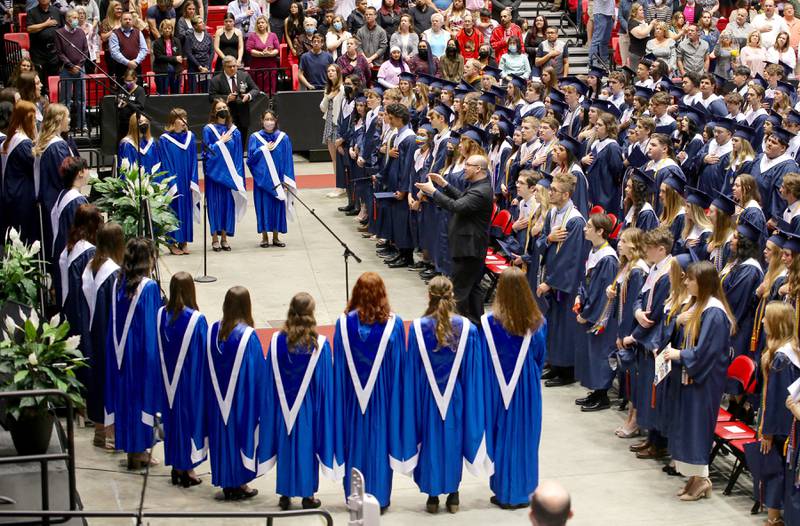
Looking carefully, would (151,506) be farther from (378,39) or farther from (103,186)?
(378,39)

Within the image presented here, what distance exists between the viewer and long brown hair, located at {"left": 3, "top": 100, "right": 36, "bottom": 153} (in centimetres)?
1219

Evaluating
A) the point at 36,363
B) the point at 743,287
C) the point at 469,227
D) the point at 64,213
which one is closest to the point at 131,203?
the point at 64,213

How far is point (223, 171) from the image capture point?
1656cm

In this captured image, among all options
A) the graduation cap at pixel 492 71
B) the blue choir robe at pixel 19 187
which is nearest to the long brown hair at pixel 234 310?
the blue choir robe at pixel 19 187

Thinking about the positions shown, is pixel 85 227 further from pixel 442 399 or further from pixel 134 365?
pixel 442 399

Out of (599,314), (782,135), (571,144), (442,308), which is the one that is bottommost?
(599,314)

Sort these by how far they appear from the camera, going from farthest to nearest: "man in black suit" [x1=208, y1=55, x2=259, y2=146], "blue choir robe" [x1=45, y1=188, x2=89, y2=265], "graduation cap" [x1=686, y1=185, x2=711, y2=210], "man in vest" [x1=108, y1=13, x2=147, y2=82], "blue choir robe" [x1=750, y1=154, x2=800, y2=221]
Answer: "man in vest" [x1=108, y1=13, x2=147, y2=82] < "man in black suit" [x1=208, y1=55, x2=259, y2=146] < "blue choir robe" [x1=750, y1=154, x2=800, y2=221] < "graduation cap" [x1=686, y1=185, x2=711, y2=210] < "blue choir robe" [x1=45, y1=188, x2=89, y2=265]

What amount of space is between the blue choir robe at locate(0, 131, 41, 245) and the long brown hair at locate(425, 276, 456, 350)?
5.23 m

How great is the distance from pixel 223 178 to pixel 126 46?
6.20 meters

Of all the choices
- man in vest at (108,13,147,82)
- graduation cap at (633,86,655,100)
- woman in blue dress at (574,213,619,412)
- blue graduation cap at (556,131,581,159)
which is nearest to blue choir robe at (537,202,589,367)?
woman in blue dress at (574,213,619,412)

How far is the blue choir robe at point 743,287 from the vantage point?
1075cm

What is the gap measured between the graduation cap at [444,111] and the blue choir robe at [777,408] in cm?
763

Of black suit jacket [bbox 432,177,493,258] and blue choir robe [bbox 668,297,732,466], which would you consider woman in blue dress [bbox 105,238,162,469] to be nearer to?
black suit jacket [bbox 432,177,493,258]

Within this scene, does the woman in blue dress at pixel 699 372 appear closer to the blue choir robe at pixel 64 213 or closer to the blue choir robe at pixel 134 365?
the blue choir robe at pixel 134 365
